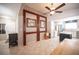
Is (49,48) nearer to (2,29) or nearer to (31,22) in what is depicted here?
(31,22)

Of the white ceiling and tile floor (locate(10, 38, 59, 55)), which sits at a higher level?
the white ceiling

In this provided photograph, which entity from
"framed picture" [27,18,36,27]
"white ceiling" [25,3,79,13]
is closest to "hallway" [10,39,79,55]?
"framed picture" [27,18,36,27]

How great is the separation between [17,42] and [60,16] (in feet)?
3.26

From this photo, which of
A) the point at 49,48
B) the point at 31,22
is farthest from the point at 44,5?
the point at 49,48

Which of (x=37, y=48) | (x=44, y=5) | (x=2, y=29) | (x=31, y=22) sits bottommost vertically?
(x=37, y=48)

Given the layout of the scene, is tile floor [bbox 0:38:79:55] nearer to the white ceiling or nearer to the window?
the window

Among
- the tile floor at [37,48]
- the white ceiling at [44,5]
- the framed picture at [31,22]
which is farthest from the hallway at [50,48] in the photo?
the white ceiling at [44,5]

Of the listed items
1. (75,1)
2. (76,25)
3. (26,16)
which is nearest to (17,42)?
(26,16)

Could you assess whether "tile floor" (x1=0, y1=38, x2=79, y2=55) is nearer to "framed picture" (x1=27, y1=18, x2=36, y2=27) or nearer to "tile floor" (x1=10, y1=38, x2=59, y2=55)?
"tile floor" (x1=10, y1=38, x2=59, y2=55)

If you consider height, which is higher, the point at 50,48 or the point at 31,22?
the point at 31,22

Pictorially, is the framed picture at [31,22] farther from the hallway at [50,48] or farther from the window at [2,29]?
the window at [2,29]

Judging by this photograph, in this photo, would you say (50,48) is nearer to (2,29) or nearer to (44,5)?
(44,5)

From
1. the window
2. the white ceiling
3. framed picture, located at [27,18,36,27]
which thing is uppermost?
the white ceiling

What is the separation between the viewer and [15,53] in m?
2.04
